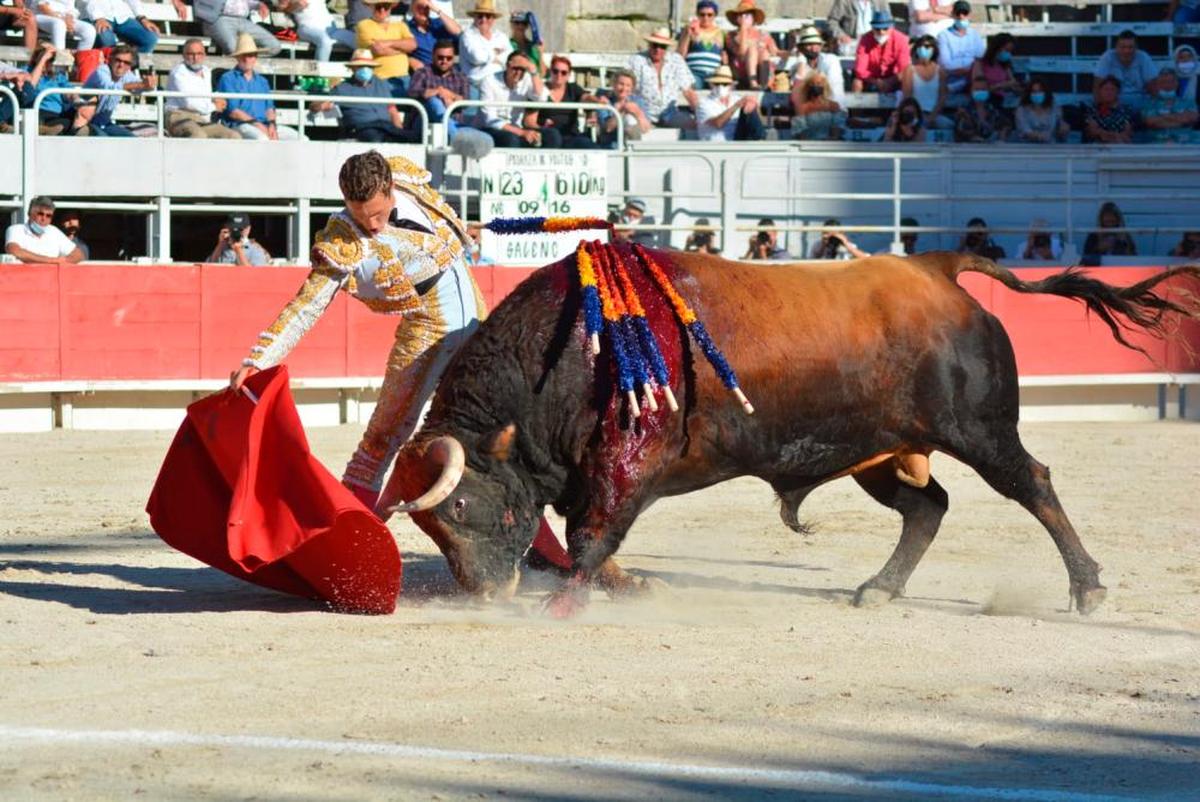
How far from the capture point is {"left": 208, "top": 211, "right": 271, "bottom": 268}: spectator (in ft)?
43.2

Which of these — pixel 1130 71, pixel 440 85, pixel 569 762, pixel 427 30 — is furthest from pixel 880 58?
pixel 569 762

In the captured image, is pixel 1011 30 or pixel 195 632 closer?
pixel 195 632

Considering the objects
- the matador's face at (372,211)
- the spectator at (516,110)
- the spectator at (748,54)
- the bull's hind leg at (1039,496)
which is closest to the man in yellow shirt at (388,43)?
the spectator at (516,110)

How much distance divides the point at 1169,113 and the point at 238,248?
27.1 ft

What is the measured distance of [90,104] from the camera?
1347cm

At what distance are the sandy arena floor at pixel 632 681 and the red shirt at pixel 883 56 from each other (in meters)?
9.08

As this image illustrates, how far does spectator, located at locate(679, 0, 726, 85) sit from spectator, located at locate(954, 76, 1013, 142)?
2.10 meters

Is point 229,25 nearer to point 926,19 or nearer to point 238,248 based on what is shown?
point 238,248

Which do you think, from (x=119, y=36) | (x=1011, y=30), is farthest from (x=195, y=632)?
(x=1011, y=30)

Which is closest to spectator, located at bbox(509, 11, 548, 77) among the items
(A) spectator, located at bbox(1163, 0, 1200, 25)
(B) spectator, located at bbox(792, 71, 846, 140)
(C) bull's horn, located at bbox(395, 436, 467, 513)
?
(B) spectator, located at bbox(792, 71, 846, 140)

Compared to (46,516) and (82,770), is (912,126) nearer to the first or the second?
(46,516)

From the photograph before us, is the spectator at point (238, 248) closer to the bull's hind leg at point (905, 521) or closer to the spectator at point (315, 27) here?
the spectator at point (315, 27)

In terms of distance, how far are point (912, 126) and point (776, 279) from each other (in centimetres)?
1004

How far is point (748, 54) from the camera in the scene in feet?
54.1
